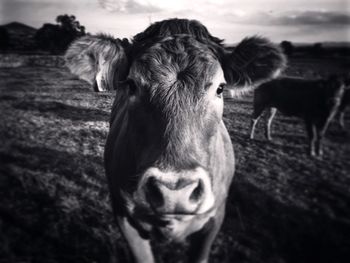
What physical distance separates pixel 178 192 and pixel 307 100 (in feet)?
4.43

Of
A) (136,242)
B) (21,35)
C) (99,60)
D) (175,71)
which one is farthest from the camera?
(21,35)

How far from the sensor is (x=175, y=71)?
4.63 ft

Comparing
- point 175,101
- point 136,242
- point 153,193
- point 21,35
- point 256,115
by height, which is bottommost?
point 136,242

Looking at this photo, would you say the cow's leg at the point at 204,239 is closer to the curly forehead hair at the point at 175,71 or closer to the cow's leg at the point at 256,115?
the cow's leg at the point at 256,115

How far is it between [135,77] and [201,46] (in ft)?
1.34

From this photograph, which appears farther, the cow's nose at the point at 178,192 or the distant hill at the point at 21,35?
the distant hill at the point at 21,35

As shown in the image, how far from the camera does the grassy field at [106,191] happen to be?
7.04 feet

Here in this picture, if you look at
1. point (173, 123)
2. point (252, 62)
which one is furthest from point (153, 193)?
point (252, 62)

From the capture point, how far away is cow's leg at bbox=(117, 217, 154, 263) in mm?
1917

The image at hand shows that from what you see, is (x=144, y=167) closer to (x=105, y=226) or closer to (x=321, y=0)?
(x=105, y=226)

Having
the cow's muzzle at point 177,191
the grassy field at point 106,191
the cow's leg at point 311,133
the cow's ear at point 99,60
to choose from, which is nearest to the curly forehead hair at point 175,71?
the cow's ear at point 99,60

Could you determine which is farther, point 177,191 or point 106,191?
point 106,191

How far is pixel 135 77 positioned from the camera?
4.76 feet

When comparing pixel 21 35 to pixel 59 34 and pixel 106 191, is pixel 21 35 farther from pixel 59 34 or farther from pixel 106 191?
pixel 106 191
